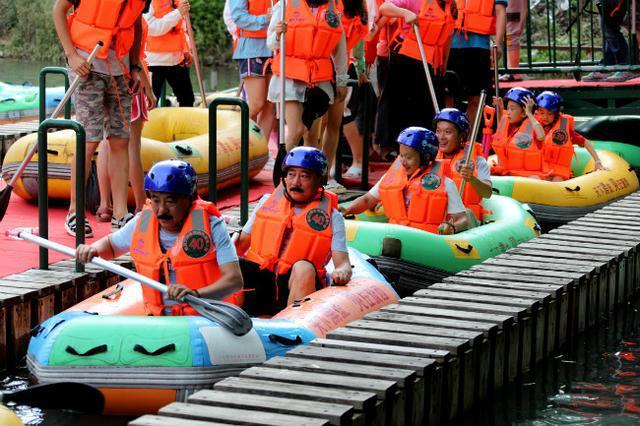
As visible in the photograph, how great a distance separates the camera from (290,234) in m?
7.19

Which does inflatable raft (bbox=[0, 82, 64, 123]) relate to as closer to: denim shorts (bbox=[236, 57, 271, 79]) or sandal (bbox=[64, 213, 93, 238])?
A: denim shorts (bbox=[236, 57, 271, 79])

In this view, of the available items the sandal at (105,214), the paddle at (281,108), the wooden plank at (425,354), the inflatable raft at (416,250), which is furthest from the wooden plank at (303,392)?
the paddle at (281,108)

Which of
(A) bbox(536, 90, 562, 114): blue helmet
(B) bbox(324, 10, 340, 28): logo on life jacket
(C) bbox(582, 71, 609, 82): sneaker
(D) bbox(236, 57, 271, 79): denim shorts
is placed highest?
(B) bbox(324, 10, 340, 28): logo on life jacket

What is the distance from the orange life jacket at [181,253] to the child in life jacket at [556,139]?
5659 millimetres

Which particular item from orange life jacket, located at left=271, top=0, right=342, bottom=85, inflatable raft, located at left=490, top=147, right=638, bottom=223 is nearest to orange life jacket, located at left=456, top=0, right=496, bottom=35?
inflatable raft, located at left=490, top=147, right=638, bottom=223

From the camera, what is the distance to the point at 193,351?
5.93 m

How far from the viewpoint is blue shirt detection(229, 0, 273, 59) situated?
1051 cm

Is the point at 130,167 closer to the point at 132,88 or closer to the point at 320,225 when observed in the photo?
the point at 132,88

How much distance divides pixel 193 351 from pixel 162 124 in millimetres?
6064

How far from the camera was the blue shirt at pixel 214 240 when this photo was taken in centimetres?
638

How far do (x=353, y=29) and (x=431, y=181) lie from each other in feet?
8.80

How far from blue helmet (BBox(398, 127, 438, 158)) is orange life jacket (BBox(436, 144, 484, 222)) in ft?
1.69

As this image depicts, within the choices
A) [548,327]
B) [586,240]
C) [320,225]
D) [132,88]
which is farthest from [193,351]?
[586,240]

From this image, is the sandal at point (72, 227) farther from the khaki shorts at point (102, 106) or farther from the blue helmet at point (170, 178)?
the blue helmet at point (170, 178)
